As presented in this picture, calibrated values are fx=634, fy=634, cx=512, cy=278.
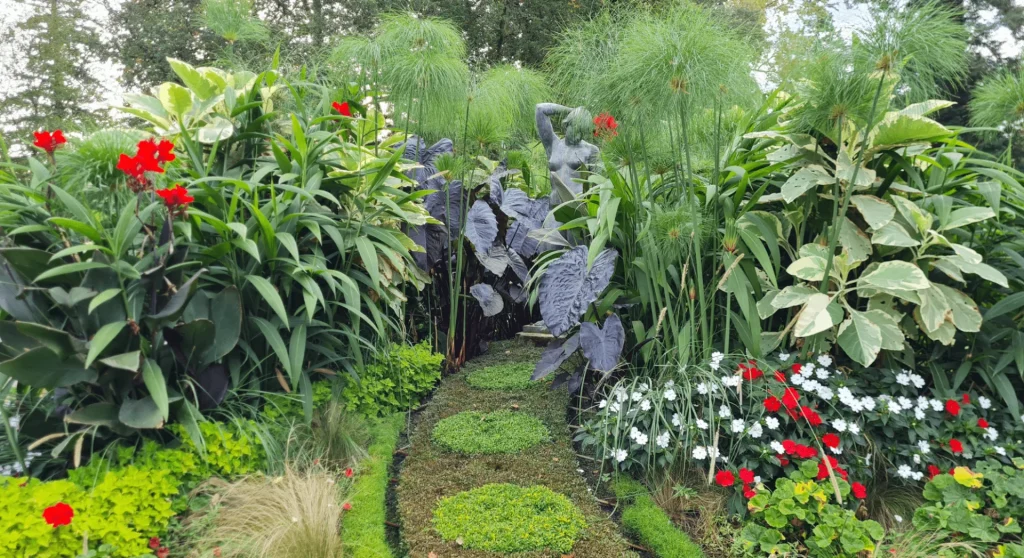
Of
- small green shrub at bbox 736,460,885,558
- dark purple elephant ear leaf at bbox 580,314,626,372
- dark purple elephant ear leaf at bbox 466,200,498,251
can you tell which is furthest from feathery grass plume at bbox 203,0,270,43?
small green shrub at bbox 736,460,885,558

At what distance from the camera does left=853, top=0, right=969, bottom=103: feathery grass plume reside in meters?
2.24

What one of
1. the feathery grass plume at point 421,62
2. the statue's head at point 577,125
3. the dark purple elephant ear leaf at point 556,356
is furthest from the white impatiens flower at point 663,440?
the statue's head at point 577,125

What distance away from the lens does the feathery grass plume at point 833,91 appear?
2.31m

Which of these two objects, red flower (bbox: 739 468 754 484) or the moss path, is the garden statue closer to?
the moss path

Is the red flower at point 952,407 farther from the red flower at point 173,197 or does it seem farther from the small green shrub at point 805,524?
the red flower at point 173,197

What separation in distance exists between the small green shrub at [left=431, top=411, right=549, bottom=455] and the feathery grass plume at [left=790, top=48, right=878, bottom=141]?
1.81m

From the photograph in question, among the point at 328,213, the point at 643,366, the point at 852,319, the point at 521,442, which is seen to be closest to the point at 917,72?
the point at 852,319

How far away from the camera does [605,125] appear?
3150mm

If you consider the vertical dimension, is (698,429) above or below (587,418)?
above

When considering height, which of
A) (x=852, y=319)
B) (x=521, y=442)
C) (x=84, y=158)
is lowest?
(x=521, y=442)

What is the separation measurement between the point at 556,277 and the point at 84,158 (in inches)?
79.2

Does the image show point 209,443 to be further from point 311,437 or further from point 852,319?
point 852,319

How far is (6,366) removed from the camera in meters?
1.98

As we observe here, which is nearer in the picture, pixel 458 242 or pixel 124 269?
pixel 124 269
